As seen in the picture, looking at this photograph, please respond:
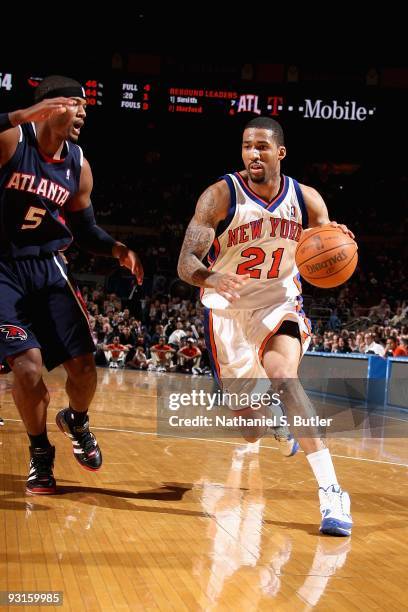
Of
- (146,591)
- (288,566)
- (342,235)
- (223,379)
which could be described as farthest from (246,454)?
(146,591)

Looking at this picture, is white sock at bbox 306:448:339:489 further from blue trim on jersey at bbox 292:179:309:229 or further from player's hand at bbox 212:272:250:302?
blue trim on jersey at bbox 292:179:309:229

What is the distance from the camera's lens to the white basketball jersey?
432 centimetres

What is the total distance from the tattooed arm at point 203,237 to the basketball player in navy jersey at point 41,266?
0.30m

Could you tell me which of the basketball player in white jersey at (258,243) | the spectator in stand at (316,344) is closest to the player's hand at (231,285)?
the basketball player in white jersey at (258,243)

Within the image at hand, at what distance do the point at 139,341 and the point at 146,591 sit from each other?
14611 mm

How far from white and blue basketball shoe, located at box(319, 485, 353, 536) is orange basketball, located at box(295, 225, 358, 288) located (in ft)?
3.83

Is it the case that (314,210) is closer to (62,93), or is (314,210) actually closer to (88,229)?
(88,229)

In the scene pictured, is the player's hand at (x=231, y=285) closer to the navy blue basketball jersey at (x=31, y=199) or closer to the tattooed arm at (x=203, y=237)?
the tattooed arm at (x=203, y=237)

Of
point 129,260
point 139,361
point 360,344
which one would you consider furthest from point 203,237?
point 139,361

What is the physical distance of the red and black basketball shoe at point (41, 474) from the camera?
3.88 meters

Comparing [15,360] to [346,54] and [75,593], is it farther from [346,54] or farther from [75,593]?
[346,54]

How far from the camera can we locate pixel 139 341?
17016 mm

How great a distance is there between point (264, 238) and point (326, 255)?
18.9 inches

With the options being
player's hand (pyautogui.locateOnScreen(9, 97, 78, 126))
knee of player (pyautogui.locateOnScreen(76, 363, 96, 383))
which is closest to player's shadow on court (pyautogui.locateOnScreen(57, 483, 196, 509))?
knee of player (pyautogui.locateOnScreen(76, 363, 96, 383))
